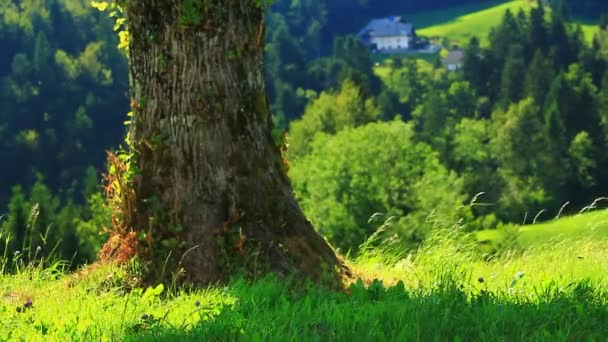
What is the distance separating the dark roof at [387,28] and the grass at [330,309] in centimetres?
15287

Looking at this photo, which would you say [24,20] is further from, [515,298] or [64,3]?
[515,298]

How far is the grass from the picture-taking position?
4293mm

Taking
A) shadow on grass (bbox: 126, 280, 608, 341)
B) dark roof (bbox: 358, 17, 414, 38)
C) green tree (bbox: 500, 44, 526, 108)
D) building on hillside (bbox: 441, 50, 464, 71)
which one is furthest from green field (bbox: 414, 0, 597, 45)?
shadow on grass (bbox: 126, 280, 608, 341)

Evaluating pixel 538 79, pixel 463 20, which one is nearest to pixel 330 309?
pixel 538 79

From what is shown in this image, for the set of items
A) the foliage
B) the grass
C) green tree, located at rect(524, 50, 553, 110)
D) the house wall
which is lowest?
the house wall

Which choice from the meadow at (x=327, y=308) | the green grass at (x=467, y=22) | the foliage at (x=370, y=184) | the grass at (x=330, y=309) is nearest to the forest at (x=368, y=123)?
the foliage at (x=370, y=184)

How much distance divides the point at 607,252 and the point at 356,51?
99582mm

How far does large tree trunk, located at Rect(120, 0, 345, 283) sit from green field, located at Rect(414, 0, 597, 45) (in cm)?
13119

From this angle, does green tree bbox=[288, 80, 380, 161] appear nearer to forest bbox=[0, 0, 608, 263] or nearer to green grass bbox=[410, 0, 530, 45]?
forest bbox=[0, 0, 608, 263]

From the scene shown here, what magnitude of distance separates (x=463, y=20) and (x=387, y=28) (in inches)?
498

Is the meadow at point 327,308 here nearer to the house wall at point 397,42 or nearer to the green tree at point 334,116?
the green tree at point 334,116

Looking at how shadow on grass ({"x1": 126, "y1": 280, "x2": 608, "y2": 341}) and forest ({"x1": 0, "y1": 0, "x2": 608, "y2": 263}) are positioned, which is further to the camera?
forest ({"x1": 0, "y1": 0, "x2": 608, "y2": 263})

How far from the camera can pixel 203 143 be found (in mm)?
6301

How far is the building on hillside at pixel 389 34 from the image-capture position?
15738cm
